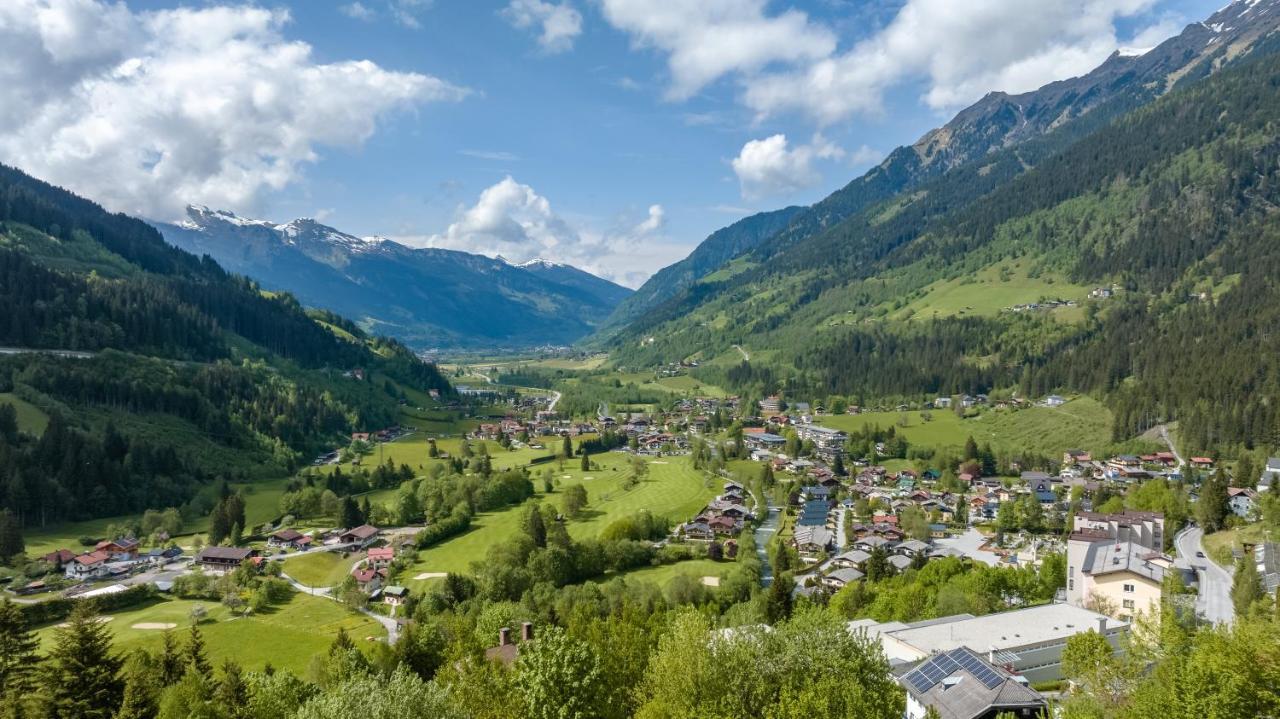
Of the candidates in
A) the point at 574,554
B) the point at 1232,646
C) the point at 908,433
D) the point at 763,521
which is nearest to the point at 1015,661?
the point at 1232,646

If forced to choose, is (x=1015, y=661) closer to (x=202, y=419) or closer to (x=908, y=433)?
(x=908, y=433)

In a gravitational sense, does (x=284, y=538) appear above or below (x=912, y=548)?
above

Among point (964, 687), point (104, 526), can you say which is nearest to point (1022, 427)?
point (964, 687)

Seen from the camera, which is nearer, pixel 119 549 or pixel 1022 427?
pixel 119 549

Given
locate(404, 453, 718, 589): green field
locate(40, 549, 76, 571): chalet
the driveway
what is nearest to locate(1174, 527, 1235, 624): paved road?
the driveway

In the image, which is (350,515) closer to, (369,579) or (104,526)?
(369,579)

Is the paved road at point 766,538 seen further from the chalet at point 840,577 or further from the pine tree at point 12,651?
the pine tree at point 12,651
